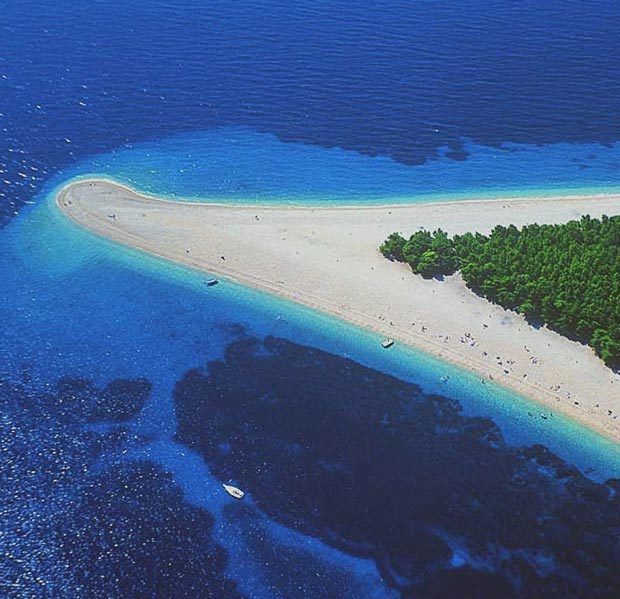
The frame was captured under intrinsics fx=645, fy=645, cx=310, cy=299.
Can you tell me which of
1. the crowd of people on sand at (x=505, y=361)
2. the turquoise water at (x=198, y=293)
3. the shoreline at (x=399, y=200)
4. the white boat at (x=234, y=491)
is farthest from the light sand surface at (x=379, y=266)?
the white boat at (x=234, y=491)

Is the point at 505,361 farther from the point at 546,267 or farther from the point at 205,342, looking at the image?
the point at 205,342

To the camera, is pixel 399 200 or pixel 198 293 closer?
pixel 198 293

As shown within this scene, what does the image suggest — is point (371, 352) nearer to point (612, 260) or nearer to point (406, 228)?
point (406, 228)

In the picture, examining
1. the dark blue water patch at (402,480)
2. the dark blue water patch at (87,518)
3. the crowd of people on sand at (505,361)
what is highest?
the crowd of people on sand at (505,361)

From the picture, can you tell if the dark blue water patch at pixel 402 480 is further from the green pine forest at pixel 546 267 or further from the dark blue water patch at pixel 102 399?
the green pine forest at pixel 546 267

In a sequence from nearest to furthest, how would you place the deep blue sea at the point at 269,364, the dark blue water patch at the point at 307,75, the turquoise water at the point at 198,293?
1. the deep blue sea at the point at 269,364
2. the turquoise water at the point at 198,293
3. the dark blue water patch at the point at 307,75

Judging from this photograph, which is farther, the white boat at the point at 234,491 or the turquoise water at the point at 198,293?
the turquoise water at the point at 198,293

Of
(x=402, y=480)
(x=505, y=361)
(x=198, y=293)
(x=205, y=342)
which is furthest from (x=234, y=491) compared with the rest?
(x=505, y=361)

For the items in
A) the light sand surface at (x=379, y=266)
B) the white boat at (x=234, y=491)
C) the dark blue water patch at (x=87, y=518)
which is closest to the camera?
the dark blue water patch at (x=87, y=518)
